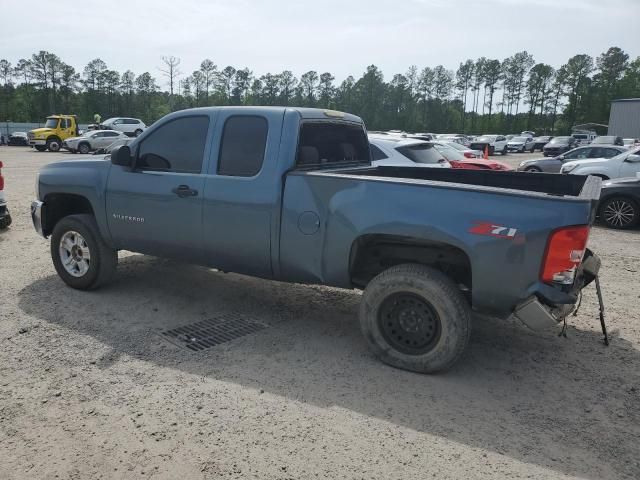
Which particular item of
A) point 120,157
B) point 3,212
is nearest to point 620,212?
point 120,157

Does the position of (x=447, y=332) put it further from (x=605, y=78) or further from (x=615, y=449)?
(x=605, y=78)

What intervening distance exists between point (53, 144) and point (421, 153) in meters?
30.4

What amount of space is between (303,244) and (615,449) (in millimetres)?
2547

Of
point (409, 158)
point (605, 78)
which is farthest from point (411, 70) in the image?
point (409, 158)

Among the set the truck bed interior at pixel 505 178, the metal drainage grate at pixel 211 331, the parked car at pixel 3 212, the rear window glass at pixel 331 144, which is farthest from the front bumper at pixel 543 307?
the parked car at pixel 3 212

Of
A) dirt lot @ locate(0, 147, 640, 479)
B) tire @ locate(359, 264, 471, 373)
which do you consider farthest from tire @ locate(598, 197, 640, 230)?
tire @ locate(359, 264, 471, 373)

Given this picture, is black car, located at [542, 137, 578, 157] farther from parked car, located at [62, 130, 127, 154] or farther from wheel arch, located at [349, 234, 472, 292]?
wheel arch, located at [349, 234, 472, 292]

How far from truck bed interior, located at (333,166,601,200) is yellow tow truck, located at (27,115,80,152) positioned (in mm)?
32736

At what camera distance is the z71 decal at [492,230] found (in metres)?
3.42

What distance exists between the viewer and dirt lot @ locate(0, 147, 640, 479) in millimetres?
2889

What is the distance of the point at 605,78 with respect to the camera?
8731cm

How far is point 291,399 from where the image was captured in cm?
354

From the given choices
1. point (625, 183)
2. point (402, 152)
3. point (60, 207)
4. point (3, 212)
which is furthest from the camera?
point (625, 183)

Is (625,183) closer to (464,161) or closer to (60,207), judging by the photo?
(464,161)
